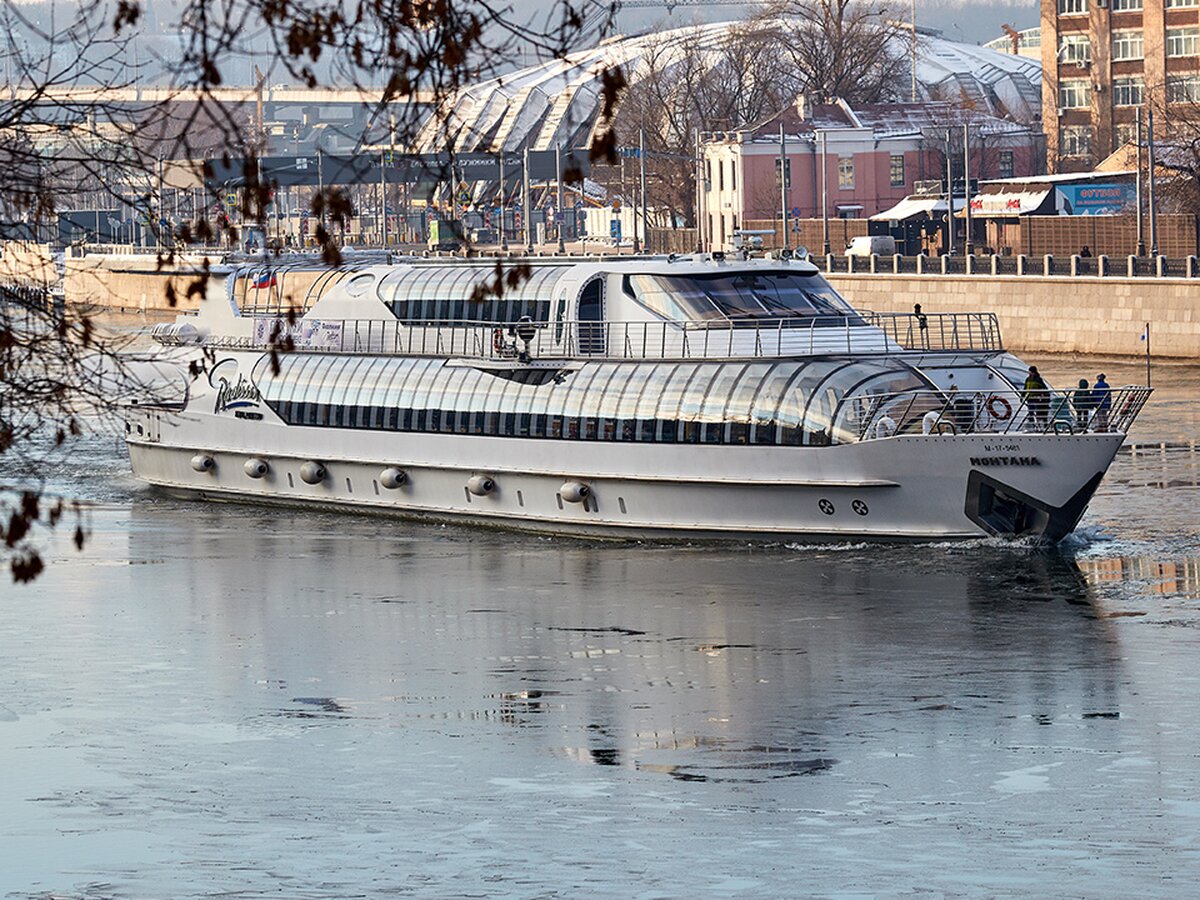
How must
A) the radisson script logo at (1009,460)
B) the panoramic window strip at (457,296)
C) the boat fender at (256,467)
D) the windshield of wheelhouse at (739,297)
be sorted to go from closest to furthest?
the radisson script logo at (1009,460)
the windshield of wheelhouse at (739,297)
the panoramic window strip at (457,296)
the boat fender at (256,467)

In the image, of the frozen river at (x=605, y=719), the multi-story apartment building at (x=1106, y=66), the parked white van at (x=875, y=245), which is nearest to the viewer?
the frozen river at (x=605, y=719)

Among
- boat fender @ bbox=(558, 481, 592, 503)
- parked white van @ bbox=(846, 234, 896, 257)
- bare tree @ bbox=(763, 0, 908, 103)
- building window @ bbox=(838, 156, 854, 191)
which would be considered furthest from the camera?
bare tree @ bbox=(763, 0, 908, 103)

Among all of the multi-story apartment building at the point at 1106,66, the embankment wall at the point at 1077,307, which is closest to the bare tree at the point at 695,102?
the multi-story apartment building at the point at 1106,66

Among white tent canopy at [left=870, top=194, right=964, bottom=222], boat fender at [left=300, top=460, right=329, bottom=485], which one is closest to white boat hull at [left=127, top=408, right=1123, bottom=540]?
boat fender at [left=300, top=460, right=329, bottom=485]

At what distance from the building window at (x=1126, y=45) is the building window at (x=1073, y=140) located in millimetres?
6100

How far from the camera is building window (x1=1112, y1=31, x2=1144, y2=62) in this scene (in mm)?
129125

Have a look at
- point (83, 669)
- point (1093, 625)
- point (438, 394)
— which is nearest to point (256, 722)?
point (83, 669)

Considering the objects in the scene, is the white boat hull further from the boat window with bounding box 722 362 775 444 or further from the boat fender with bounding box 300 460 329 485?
the boat window with bounding box 722 362 775 444

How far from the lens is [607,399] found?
42.5m

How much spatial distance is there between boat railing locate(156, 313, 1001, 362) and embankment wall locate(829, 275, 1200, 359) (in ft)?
103

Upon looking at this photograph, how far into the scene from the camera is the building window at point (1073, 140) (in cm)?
13588

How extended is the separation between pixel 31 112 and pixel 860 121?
4791 inches

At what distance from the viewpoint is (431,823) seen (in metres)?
22.5

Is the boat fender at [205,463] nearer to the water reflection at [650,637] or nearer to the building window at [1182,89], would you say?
the water reflection at [650,637]
